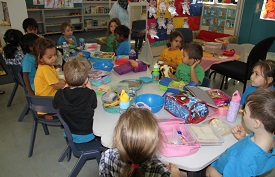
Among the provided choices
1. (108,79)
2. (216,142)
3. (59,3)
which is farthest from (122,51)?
(59,3)

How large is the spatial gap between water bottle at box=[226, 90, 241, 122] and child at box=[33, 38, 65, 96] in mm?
1499

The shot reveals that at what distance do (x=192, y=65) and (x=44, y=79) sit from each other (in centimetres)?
146

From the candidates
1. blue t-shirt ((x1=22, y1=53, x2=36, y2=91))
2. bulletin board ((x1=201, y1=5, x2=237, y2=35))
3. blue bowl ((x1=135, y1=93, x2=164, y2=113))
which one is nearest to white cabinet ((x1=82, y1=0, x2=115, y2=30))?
bulletin board ((x1=201, y1=5, x2=237, y2=35))

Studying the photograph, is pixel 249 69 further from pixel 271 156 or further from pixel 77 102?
pixel 77 102

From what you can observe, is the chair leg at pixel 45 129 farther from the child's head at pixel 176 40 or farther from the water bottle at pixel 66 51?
the child's head at pixel 176 40

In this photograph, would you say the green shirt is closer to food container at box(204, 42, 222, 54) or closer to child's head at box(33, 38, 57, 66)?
child's head at box(33, 38, 57, 66)

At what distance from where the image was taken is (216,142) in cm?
137

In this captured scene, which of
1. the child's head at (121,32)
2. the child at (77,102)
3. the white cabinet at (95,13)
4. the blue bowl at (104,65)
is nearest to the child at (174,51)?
the child's head at (121,32)

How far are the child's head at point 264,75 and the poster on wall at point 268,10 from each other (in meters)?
3.45

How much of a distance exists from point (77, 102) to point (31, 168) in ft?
3.41

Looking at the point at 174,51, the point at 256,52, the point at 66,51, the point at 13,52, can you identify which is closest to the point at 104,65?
the point at 66,51

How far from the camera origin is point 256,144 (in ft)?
3.92

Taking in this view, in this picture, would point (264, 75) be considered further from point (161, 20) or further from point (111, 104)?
point (161, 20)

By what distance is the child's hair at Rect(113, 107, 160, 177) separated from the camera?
3.10 feet
